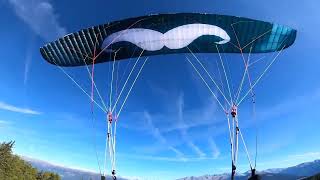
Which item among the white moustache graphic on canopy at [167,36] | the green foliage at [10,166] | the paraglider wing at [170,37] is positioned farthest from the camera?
the green foliage at [10,166]

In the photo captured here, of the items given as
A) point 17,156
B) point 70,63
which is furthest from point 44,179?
point 70,63

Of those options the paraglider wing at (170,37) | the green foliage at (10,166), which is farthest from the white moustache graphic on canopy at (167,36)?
the green foliage at (10,166)

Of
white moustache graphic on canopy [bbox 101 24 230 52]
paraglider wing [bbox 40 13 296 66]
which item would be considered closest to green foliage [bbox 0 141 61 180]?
paraglider wing [bbox 40 13 296 66]

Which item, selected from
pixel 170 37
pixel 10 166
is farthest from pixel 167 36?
pixel 10 166

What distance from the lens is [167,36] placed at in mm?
20672

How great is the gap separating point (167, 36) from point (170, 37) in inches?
7.1

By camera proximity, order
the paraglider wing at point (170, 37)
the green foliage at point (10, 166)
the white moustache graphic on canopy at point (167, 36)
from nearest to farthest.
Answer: the paraglider wing at point (170, 37), the white moustache graphic on canopy at point (167, 36), the green foliage at point (10, 166)

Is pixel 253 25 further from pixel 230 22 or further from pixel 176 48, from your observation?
pixel 176 48

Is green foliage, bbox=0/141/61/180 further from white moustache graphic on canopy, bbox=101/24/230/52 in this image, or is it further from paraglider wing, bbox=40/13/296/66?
white moustache graphic on canopy, bbox=101/24/230/52

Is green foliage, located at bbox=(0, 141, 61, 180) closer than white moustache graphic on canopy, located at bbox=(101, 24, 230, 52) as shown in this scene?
No

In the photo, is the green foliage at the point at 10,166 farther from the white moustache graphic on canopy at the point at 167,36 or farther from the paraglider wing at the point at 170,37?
the white moustache graphic on canopy at the point at 167,36

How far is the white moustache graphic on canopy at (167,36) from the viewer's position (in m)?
20.0

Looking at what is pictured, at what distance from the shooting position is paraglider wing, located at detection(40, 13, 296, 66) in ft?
63.9

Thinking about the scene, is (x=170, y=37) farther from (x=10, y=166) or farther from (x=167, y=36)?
(x=10, y=166)
